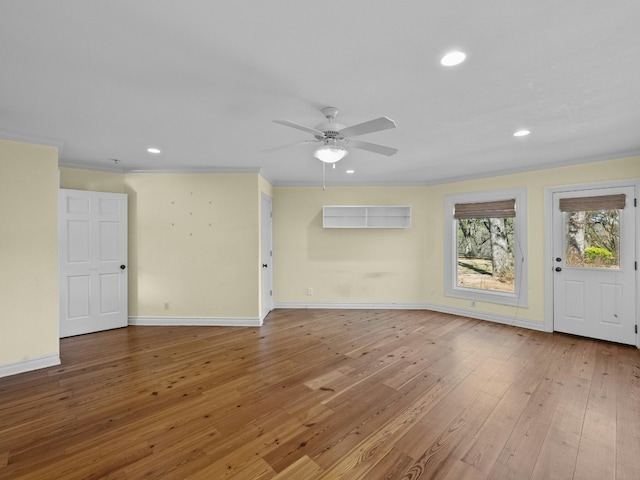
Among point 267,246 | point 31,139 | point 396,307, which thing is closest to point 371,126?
point 31,139

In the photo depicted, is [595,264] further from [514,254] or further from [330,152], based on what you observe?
[330,152]

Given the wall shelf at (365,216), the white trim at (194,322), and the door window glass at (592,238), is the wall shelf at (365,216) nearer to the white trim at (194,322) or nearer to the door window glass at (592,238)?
the white trim at (194,322)

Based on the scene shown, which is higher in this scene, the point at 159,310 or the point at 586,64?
the point at 586,64

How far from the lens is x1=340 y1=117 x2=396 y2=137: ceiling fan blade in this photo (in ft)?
6.20

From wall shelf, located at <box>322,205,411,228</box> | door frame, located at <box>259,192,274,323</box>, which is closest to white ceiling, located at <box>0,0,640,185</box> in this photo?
door frame, located at <box>259,192,274,323</box>

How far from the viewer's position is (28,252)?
10.1ft

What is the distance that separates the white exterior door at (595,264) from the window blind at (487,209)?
57 cm

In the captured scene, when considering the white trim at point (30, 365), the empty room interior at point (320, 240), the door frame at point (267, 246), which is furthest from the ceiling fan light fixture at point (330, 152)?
the white trim at point (30, 365)

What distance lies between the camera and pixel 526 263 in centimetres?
449

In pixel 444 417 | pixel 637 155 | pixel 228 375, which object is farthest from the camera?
pixel 637 155

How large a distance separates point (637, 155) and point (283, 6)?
183 inches

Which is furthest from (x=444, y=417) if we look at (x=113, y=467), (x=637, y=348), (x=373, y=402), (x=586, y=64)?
(x=637, y=348)

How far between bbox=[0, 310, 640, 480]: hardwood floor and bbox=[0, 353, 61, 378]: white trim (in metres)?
0.11

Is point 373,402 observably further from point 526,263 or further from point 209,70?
point 526,263
